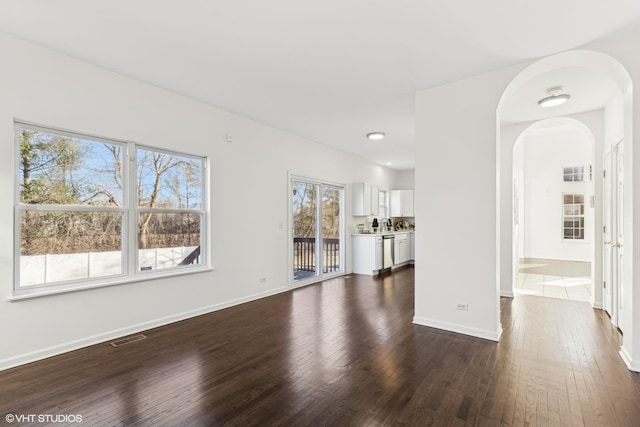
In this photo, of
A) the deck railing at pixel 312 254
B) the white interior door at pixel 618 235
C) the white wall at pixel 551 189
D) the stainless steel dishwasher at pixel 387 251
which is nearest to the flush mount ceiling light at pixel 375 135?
the deck railing at pixel 312 254

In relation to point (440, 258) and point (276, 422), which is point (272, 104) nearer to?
point (440, 258)

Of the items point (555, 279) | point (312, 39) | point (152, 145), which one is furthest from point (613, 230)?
point (152, 145)

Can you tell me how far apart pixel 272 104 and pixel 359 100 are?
1.18 m

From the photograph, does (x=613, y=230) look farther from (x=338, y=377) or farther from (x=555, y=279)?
(x=338, y=377)

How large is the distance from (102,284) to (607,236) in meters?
6.04

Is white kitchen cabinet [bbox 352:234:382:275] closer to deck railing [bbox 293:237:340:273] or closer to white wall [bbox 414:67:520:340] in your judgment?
deck railing [bbox 293:237:340:273]

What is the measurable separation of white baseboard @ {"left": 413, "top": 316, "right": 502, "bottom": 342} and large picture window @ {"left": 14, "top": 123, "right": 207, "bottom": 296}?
2973mm

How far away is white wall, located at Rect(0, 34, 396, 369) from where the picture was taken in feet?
8.91

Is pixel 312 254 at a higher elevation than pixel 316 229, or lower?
lower

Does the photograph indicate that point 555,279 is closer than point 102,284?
No

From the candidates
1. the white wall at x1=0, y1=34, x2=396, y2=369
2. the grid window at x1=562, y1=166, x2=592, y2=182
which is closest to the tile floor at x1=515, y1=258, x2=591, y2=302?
the grid window at x1=562, y1=166, x2=592, y2=182

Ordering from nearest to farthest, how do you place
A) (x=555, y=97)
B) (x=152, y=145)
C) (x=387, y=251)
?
1. (x=152, y=145)
2. (x=555, y=97)
3. (x=387, y=251)

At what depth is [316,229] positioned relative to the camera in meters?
6.48

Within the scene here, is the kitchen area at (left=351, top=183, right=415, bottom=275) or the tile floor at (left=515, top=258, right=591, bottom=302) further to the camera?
the kitchen area at (left=351, top=183, right=415, bottom=275)
